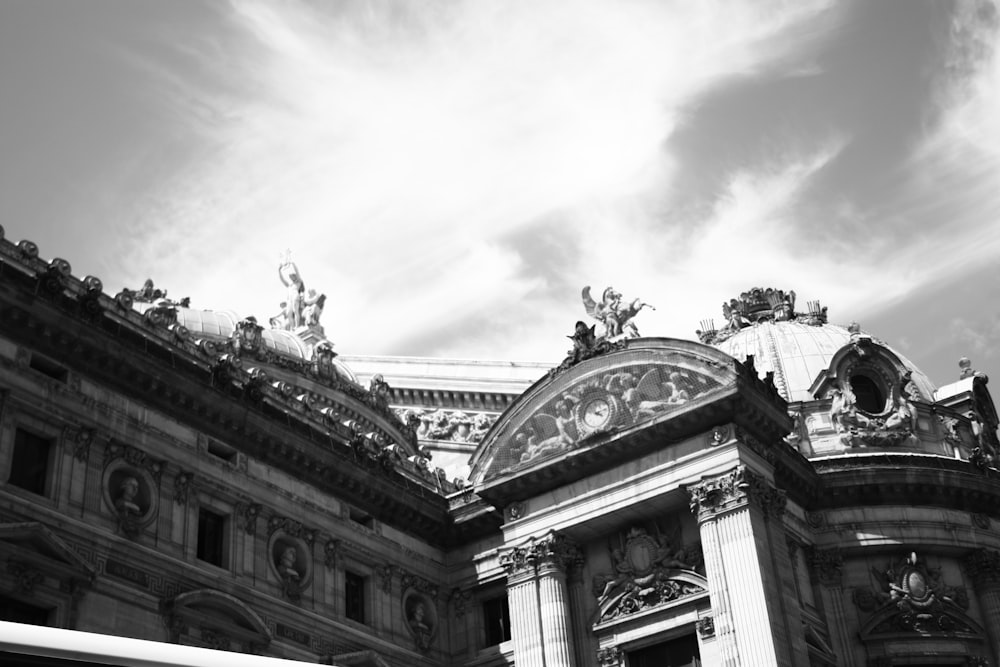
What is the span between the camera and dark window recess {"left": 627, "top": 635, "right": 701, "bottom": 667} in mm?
36312

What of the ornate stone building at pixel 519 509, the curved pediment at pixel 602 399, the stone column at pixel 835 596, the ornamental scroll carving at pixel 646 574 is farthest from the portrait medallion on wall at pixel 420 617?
the stone column at pixel 835 596

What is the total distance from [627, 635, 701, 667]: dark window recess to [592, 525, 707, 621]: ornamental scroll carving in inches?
43.5

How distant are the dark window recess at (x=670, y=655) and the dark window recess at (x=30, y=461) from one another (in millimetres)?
16703

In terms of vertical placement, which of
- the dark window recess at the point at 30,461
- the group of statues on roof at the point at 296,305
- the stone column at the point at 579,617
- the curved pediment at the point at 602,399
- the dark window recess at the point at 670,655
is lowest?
the dark window recess at the point at 670,655

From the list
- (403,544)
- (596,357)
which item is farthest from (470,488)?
(596,357)

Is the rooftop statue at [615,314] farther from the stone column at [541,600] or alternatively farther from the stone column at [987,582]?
the stone column at [987,582]

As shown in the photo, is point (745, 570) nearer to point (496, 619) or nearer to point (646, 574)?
point (646, 574)

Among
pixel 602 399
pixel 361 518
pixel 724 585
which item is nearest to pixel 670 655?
pixel 724 585

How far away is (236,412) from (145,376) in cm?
320

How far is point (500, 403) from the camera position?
72.2m

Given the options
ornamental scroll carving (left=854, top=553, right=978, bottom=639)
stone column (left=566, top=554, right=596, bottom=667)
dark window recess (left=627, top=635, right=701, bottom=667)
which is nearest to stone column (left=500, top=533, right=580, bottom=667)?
stone column (left=566, top=554, right=596, bottom=667)

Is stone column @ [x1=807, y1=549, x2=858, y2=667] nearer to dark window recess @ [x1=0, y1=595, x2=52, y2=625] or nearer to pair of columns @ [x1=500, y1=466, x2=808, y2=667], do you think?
pair of columns @ [x1=500, y1=466, x2=808, y2=667]

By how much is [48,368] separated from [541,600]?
15.3 m

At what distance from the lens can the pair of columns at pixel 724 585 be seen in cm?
3450
